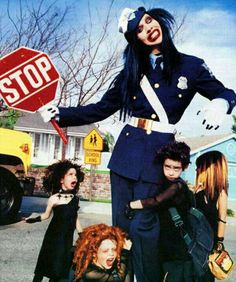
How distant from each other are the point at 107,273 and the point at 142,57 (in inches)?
28.2

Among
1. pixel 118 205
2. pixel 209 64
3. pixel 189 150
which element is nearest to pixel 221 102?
pixel 189 150

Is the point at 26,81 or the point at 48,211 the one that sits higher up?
the point at 26,81

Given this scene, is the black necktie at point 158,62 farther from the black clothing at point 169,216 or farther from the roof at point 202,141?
the black clothing at point 169,216

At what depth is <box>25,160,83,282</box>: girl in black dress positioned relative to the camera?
1.91 meters

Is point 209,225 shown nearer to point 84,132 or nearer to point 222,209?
point 222,209

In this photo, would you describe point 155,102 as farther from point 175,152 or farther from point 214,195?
point 214,195

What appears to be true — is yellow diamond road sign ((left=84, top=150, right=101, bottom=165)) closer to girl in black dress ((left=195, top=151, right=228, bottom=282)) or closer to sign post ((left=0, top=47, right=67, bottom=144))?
sign post ((left=0, top=47, right=67, bottom=144))

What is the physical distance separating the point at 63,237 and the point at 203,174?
0.51 m

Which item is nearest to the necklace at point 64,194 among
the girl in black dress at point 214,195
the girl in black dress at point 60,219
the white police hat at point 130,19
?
the girl in black dress at point 60,219

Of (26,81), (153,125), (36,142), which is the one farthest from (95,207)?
(26,81)

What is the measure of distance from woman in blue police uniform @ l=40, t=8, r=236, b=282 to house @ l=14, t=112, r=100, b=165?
0.14 m

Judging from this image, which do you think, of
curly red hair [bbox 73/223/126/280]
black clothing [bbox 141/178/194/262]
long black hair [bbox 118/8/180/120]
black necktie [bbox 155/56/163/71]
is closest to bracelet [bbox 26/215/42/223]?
curly red hair [bbox 73/223/126/280]

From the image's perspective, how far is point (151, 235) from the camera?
6.07 ft

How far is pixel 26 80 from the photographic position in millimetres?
1879
